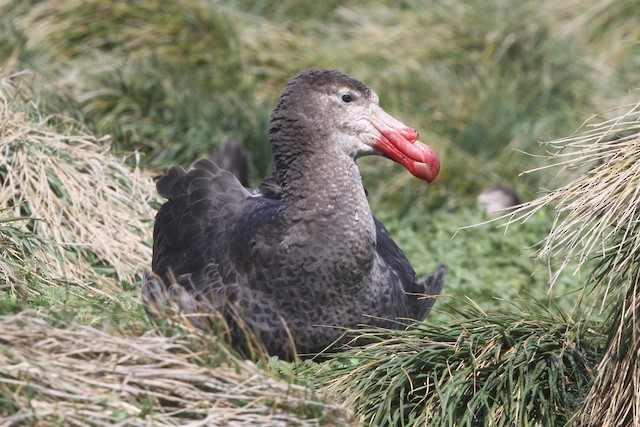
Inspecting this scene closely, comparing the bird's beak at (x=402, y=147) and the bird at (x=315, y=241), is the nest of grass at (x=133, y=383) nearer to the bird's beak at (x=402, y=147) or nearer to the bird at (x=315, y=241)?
the bird at (x=315, y=241)

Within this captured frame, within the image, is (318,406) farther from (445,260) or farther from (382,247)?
(445,260)

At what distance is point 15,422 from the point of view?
293cm

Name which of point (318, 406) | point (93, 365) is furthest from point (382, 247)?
point (93, 365)

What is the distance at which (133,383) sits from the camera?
121 inches

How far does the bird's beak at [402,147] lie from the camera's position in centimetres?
435

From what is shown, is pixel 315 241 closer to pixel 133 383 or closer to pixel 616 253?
pixel 616 253

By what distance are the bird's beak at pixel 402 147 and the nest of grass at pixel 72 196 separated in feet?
4.46

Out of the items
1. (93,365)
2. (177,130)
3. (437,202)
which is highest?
(93,365)

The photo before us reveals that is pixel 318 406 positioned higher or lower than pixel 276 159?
lower

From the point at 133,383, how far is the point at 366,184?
4657mm

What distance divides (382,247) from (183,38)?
3505mm

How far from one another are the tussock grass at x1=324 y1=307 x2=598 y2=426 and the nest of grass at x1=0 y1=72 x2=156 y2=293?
1496 mm

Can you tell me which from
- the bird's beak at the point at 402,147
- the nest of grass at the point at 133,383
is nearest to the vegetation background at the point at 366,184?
the nest of grass at the point at 133,383

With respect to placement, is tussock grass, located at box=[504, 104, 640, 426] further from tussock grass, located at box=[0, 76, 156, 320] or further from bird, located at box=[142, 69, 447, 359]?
tussock grass, located at box=[0, 76, 156, 320]
